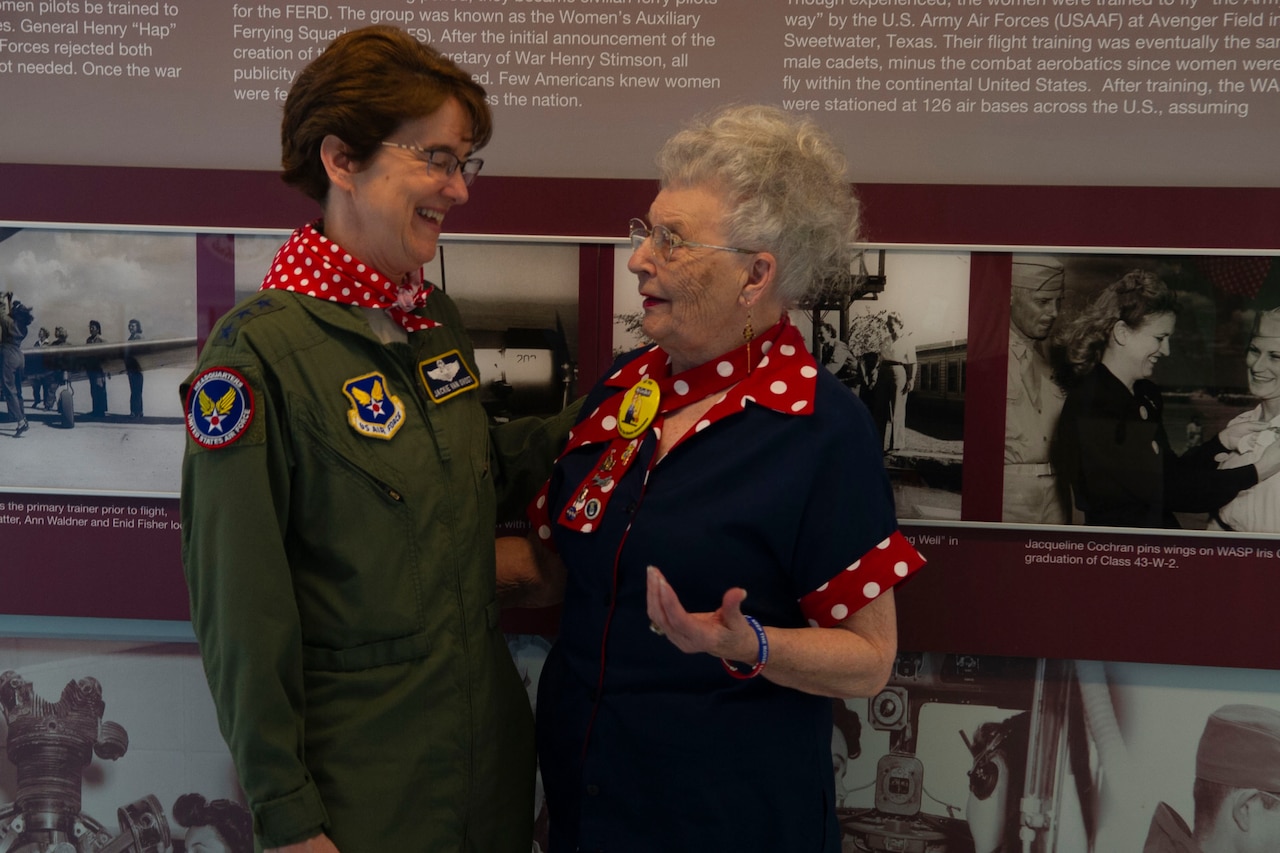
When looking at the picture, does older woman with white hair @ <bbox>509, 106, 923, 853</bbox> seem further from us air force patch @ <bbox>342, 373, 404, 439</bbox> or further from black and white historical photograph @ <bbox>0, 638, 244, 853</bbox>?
black and white historical photograph @ <bbox>0, 638, 244, 853</bbox>

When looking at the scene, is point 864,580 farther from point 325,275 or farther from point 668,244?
point 325,275

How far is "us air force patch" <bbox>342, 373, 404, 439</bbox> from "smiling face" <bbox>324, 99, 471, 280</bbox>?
24 centimetres

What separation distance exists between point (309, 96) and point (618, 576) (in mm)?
1043

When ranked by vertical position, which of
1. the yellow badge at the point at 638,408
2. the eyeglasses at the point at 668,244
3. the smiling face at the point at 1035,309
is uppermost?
the eyeglasses at the point at 668,244

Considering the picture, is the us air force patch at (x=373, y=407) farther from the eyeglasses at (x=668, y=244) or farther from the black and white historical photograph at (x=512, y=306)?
the black and white historical photograph at (x=512, y=306)

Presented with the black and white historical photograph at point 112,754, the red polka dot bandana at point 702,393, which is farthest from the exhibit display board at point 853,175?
the red polka dot bandana at point 702,393

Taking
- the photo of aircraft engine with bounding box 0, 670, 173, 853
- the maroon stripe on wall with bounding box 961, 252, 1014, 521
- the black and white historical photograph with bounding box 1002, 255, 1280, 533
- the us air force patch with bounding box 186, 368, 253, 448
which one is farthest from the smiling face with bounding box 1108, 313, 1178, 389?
the photo of aircraft engine with bounding box 0, 670, 173, 853

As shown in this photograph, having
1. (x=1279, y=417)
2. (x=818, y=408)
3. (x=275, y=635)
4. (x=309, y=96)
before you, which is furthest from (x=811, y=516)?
(x=1279, y=417)

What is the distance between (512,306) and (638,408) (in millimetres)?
623

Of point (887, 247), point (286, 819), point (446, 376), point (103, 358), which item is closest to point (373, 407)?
point (446, 376)

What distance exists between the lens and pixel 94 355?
8.36 feet

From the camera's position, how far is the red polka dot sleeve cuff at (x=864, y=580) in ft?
5.90

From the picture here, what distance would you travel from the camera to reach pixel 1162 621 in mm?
2449

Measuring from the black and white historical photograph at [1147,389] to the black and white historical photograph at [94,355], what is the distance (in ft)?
6.89
